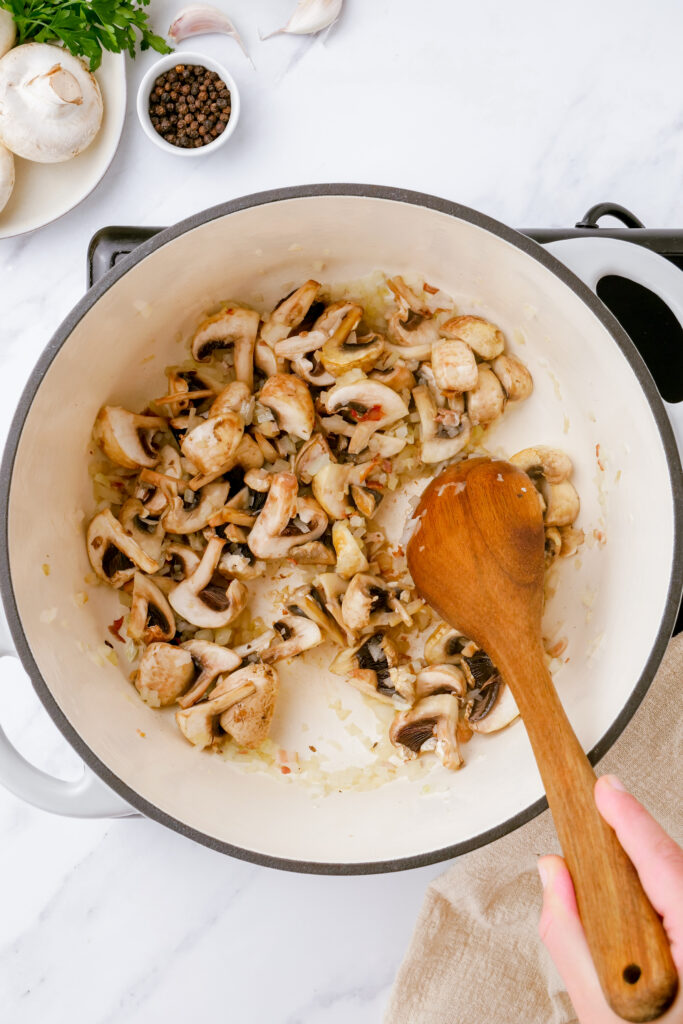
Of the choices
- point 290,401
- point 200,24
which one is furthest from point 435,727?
point 200,24

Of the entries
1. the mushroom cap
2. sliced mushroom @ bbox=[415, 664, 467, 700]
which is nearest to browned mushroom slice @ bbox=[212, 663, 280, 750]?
sliced mushroom @ bbox=[415, 664, 467, 700]

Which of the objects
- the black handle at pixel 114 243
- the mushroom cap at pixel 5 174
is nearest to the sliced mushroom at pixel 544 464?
the black handle at pixel 114 243

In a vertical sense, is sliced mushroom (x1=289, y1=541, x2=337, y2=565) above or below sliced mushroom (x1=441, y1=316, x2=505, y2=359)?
below

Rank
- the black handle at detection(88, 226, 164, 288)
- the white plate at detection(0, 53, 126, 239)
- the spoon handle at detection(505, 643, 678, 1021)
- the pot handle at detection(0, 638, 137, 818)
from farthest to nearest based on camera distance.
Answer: the white plate at detection(0, 53, 126, 239), the black handle at detection(88, 226, 164, 288), the pot handle at detection(0, 638, 137, 818), the spoon handle at detection(505, 643, 678, 1021)

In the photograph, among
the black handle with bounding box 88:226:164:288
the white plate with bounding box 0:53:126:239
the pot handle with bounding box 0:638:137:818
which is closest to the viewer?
the pot handle with bounding box 0:638:137:818

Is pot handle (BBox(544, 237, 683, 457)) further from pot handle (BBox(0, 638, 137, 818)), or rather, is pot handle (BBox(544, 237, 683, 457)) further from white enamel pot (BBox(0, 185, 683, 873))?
pot handle (BBox(0, 638, 137, 818))

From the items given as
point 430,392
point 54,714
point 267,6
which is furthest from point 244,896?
point 267,6

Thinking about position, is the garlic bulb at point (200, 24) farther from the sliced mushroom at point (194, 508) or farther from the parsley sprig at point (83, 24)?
the sliced mushroom at point (194, 508)
